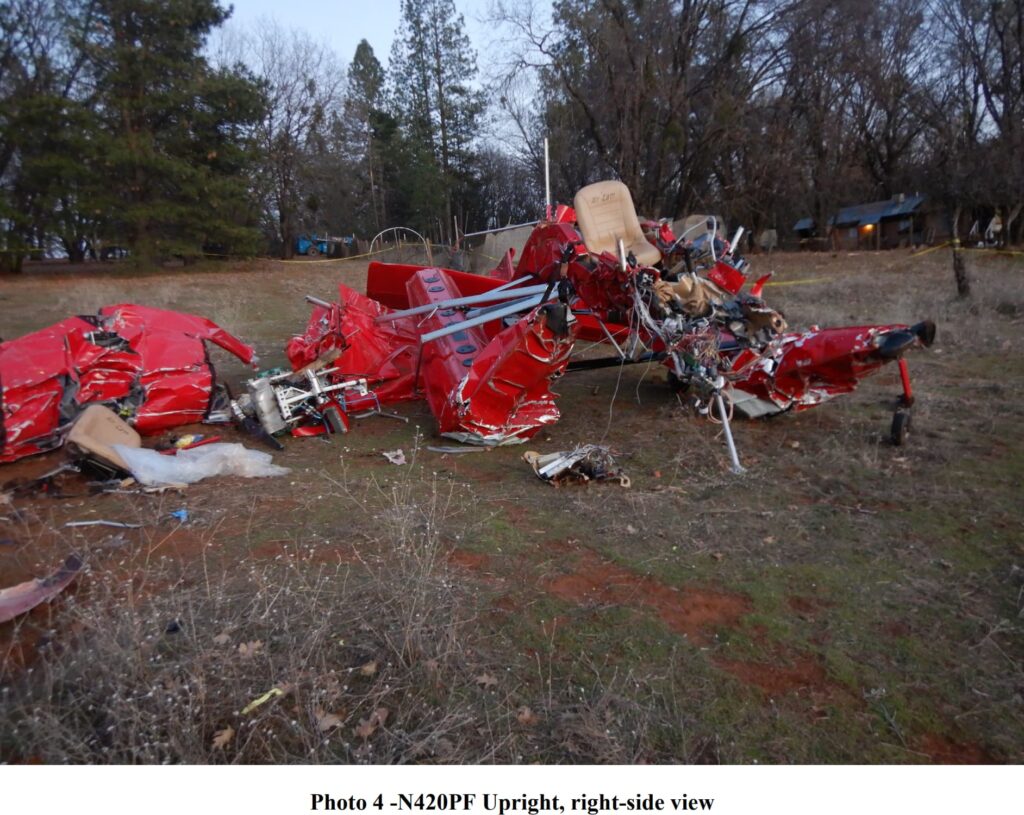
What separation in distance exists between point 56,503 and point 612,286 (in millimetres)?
4901

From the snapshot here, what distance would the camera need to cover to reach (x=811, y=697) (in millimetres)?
2664

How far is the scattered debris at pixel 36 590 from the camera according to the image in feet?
10.5

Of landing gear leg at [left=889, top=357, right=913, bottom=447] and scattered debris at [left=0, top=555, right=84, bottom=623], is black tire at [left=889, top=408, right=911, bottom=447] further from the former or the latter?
scattered debris at [left=0, top=555, right=84, bottom=623]

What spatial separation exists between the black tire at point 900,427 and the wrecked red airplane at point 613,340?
0.01 m

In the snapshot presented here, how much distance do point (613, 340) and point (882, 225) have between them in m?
43.7

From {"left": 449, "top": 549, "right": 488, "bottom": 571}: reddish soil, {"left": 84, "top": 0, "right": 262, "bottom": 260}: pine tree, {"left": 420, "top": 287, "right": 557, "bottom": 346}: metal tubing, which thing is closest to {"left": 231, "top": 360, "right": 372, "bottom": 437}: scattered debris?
{"left": 420, "top": 287, "right": 557, "bottom": 346}: metal tubing

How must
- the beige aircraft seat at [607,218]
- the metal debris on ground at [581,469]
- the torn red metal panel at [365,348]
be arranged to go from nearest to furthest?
the metal debris on ground at [581,469]
the beige aircraft seat at [607,218]
the torn red metal panel at [365,348]

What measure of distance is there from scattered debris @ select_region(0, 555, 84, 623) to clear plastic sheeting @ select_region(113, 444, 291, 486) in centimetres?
178

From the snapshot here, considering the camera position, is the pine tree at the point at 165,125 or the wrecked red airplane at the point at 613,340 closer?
the wrecked red airplane at the point at 613,340

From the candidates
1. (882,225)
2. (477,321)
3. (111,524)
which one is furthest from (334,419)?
(882,225)

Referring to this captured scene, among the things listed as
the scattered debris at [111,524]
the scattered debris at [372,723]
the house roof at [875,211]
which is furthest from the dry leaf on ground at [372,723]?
the house roof at [875,211]

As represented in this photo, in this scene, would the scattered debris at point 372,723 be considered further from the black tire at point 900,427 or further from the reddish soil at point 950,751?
the black tire at point 900,427

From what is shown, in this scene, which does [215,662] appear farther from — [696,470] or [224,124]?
[224,124]

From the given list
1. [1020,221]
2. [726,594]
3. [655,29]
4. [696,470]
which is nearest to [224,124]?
[655,29]
